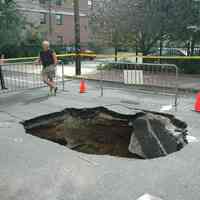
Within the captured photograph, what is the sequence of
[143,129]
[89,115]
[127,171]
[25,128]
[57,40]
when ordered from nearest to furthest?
[127,171] < [143,129] < [25,128] < [89,115] < [57,40]

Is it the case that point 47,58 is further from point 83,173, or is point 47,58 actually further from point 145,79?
point 83,173

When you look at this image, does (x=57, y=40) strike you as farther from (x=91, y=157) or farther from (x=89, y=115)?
(x=91, y=157)

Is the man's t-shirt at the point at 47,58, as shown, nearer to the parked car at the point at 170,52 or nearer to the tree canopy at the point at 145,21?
the tree canopy at the point at 145,21

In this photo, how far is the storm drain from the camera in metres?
4.84

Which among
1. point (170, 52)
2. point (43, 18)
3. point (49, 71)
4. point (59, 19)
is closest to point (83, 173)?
point (49, 71)

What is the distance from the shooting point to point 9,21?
11273 mm

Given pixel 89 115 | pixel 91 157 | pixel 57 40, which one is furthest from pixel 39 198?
pixel 57 40

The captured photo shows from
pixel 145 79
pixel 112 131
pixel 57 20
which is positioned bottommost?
pixel 112 131

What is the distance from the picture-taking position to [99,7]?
50.0 feet

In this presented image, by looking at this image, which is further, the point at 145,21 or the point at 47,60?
the point at 145,21

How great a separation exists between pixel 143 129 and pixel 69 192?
265cm

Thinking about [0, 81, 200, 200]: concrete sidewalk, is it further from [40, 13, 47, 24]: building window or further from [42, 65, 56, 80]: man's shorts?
[40, 13, 47, 24]: building window

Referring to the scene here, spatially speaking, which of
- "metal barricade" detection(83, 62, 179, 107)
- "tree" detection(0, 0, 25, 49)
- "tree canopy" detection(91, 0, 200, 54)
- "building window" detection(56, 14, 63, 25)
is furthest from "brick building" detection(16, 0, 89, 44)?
"metal barricade" detection(83, 62, 179, 107)

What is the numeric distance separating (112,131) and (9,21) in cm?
792
